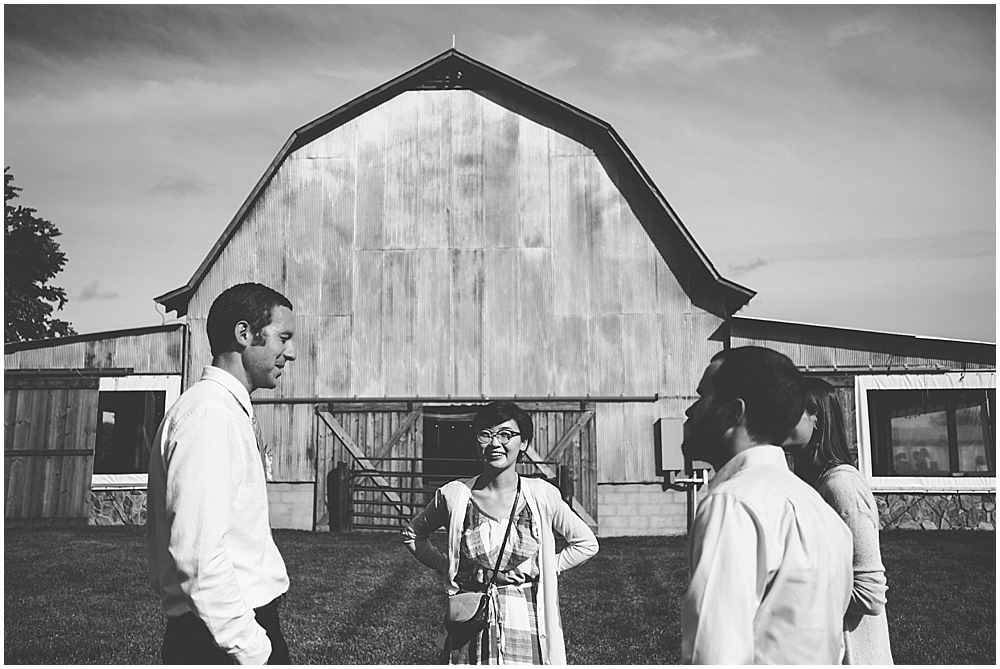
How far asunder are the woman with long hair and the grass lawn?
297 centimetres

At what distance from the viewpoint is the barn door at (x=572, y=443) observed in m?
13.1

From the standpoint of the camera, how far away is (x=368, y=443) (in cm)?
1341

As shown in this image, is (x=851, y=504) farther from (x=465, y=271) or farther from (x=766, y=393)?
(x=465, y=271)

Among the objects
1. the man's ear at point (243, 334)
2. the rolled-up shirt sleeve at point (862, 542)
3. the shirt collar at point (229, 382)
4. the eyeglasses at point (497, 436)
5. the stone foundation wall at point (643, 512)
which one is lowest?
the stone foundation wall at point (643, 512)

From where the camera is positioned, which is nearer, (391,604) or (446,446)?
(391,604)

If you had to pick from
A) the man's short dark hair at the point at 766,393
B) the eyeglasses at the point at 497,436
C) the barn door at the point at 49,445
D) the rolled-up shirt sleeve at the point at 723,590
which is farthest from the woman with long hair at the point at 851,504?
the barn door at the point at 49,445

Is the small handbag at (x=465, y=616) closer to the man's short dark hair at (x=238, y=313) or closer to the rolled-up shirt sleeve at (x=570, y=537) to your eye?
the rolled-up shirt sleeve at (x=570, y=537)

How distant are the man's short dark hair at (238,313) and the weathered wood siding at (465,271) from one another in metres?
10.3

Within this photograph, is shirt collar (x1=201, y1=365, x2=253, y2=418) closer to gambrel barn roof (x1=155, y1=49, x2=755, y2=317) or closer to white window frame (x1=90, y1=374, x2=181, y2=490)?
gambrel barn roof (x1=155, y1=49, x2=755, y2=317)

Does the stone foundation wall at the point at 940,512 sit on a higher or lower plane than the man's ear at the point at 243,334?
lower

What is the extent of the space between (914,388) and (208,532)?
12.5 metres

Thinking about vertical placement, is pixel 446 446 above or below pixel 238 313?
below

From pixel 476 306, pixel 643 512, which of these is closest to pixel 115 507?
pixel 476 306

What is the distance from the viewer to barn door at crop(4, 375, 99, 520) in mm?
13297
